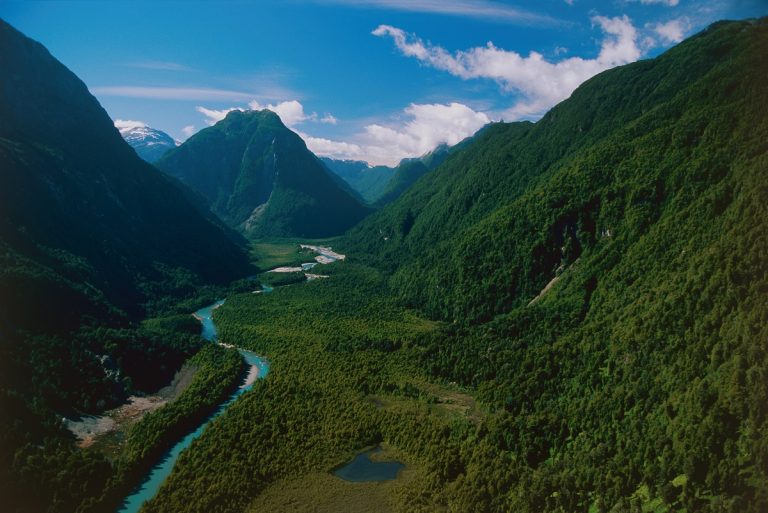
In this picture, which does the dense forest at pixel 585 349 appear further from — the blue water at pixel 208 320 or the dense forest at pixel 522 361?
the blue water at pixel 208 320

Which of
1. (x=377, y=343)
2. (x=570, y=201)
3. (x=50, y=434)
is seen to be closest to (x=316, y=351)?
(x=377, y=343)

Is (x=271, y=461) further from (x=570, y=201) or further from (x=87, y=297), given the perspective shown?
(x=570, y=201)

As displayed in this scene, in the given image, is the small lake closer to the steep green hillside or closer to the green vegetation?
the green vegetation

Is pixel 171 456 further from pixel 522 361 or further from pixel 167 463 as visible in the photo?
pixel 522 361

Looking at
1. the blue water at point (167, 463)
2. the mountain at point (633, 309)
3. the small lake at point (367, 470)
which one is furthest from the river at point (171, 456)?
the mountain at point (633, 309)

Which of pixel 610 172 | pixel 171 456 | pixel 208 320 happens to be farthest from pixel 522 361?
pixel 208 320

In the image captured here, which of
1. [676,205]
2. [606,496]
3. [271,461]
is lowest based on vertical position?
[271,461]
